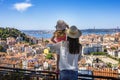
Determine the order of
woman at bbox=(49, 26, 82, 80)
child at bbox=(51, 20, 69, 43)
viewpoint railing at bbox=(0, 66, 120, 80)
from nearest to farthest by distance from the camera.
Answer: woman at bbox=(49, 26, 82, 80)
child at bbox=(51, 20, 69, 43)
viewpoint railing at bbox=(0, 66, 120, 80)

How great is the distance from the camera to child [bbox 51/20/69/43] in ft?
10.9

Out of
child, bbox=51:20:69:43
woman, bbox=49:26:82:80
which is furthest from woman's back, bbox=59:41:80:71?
child, bbox=51:20:69:43

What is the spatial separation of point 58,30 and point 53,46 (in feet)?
0.61

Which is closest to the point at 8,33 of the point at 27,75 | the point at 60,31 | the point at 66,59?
the point at 27,75

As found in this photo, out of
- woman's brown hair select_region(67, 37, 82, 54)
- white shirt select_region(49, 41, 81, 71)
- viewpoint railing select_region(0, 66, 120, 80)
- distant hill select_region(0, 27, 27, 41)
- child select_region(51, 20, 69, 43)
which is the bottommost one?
viewpoint railing select_region(0, 66, 120, 80)

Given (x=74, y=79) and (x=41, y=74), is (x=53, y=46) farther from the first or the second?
(x=41, y=74)

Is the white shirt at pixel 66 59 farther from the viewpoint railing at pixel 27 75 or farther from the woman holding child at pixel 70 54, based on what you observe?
the viewpoint railing at pixel 27 75

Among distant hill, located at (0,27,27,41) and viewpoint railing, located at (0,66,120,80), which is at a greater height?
distant hill, located at (0,27,27,41)

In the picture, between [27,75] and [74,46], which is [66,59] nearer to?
[74,46]

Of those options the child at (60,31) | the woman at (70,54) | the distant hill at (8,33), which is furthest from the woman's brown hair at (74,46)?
the distant hill at (8,33)

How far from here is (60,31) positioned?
3.34 metres

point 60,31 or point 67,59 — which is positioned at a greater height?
point 60,31

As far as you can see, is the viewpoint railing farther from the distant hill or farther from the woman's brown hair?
the distant hill

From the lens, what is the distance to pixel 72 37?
10.5ft
